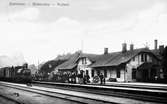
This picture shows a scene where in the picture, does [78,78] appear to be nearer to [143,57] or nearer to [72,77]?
[72,77]

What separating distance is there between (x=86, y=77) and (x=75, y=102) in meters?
19.1

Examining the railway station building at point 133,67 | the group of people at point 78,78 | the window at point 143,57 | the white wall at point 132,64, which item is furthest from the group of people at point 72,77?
the window at point 143,57

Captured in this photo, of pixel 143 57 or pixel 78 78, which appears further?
pixel 143 57

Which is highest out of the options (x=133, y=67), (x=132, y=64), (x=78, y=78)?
(x=132, y=64)

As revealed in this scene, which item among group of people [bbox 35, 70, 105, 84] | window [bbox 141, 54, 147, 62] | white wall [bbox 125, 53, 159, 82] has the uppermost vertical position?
window [bbox 141, 54, 147, 62]

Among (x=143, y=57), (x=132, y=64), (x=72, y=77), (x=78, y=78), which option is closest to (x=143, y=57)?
(x=143, y=57)

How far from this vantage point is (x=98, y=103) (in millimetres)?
12086

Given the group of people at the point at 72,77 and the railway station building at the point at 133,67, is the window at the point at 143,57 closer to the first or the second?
the railway station building at the point at 133,67

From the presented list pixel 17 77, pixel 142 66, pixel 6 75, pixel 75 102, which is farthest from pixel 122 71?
pixel 75 102

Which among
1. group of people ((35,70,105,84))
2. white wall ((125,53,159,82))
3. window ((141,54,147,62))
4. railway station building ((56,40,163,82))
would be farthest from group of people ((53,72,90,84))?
window ((141,54,147,62))

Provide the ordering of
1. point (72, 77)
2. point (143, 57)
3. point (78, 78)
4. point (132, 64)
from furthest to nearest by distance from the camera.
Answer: point (143, 57) < point (132, 64) < point (78, 78) < point (72, 77)

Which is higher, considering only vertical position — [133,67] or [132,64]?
[132,64]

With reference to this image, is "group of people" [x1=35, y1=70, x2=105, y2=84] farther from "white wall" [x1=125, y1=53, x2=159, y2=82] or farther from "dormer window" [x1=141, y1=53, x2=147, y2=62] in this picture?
"dormer window" [x1=141, y1=53, x2=147, y2=62]

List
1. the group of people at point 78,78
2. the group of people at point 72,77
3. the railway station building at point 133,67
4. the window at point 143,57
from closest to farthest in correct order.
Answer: the group of people at point 78,78
the group of people at point 72,77
the railway station building at point 133,67
the window at point 143,57
